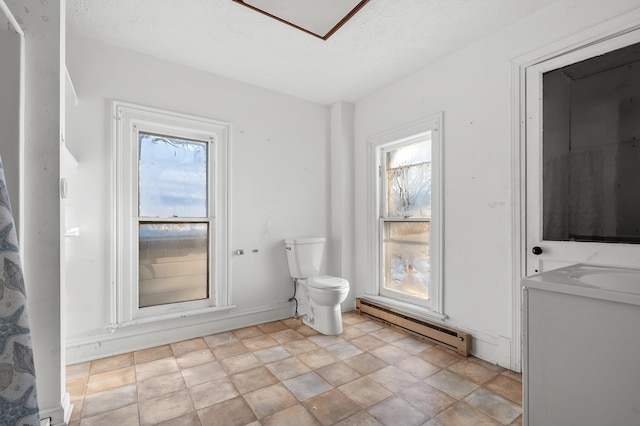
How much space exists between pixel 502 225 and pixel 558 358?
1195mm

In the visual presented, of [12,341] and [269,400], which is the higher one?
[12,341]

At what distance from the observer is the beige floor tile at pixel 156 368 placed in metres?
2.06

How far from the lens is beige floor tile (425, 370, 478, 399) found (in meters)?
1.83

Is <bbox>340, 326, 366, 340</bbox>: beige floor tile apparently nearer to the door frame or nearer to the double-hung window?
the double-hung window

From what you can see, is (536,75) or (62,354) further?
(536,75)

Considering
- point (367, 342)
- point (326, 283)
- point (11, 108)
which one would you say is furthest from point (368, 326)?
point (11, 108)

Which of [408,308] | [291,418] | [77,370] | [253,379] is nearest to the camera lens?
[291,418]

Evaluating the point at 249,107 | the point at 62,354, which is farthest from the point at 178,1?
the point at 62,354

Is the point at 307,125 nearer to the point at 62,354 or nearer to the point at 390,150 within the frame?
the point at 390,150

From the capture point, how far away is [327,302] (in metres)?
2.71

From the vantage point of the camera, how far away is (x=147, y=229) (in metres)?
2.54

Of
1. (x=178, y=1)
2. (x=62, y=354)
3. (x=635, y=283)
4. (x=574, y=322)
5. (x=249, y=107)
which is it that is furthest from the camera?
(x=249, y=107)

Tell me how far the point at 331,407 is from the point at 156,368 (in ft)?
4.20

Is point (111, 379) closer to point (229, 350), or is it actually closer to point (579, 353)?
point (229, 350)
